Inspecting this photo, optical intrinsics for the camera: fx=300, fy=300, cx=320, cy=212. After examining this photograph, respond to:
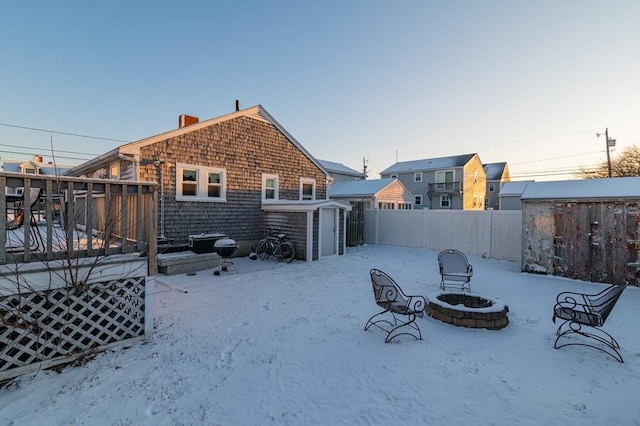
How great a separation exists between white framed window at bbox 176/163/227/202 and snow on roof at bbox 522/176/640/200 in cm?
1009

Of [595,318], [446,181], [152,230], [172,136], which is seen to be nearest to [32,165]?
[172,136]

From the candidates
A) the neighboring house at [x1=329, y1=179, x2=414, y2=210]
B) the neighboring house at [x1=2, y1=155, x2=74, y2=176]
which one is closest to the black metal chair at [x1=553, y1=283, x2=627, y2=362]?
the neighboring house at [x1=329, y1=179, x2=414, y2=210]

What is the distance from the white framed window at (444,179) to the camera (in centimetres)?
2975

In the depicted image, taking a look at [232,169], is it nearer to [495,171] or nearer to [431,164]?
[431,164]

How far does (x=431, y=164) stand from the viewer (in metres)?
31.5

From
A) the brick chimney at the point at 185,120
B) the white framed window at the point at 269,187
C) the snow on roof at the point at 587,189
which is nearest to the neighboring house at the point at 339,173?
the white framed window at the point at 269,187

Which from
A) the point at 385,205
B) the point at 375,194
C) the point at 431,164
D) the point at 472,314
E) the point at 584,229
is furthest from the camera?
the point at 431,164

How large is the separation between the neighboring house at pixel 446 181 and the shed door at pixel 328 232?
835 inches

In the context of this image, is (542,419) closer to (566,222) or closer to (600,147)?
(566,222)

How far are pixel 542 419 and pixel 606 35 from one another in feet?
33.9

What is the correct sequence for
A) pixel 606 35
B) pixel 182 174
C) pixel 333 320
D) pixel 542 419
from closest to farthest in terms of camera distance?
pixel 542 419 → pixel 333 320 → pixel 606 35 → pixel 182 174

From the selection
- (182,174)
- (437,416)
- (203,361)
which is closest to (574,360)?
(437,416)

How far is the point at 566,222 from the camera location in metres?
8.41

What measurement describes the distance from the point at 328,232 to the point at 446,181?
2234cm
